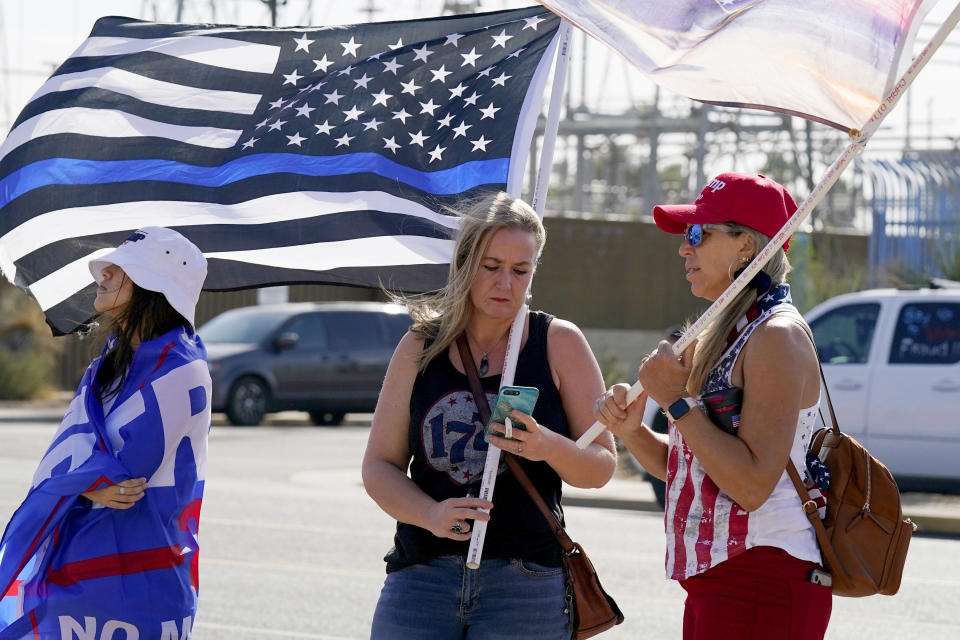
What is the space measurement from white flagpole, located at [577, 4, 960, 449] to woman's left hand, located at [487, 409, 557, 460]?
17cm

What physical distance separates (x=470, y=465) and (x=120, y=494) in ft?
3.08

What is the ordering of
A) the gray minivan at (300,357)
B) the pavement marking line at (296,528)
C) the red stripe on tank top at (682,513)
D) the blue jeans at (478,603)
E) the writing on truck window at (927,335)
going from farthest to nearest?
the gray minivan at (300,357) → the writing on truck window at (927,335) → the pavement marking line at (296,528) → the blue jeans at (478,603) → the red stripe on tank top at (682,513)

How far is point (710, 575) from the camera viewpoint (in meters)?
3.43

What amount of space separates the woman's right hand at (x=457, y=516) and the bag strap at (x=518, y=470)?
135 mm

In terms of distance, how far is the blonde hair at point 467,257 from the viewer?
3.74 m

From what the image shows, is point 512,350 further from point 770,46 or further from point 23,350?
point 23,350

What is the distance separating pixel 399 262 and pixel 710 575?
1.61 meters

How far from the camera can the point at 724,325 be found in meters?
3.51

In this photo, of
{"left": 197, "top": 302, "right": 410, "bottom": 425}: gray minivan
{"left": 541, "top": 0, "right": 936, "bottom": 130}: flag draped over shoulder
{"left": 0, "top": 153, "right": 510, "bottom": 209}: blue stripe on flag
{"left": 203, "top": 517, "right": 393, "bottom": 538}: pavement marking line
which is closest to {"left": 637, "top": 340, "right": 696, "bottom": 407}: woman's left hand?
{"left": 541, "top": 0, "right": 936, "bottom": 130}: flag draped over shoulder

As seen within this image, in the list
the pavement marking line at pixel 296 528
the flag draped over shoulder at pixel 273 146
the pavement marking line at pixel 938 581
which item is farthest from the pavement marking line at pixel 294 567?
the flag draped over shoulder at pixel 273 146

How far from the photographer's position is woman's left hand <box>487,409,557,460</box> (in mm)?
3482

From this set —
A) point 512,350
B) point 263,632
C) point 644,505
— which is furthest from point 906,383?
point 512,350

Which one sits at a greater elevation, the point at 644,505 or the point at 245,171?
the point at 245,171

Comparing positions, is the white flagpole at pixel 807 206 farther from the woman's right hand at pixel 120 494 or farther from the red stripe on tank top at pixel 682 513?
the woman's right hand at pixel 120 494
